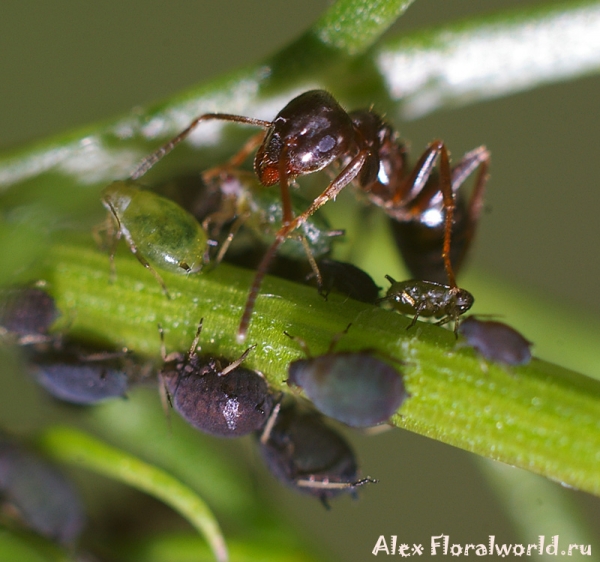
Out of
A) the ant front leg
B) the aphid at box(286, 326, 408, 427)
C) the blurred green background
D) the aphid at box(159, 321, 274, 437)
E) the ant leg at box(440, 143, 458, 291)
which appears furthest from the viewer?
the blurred green background

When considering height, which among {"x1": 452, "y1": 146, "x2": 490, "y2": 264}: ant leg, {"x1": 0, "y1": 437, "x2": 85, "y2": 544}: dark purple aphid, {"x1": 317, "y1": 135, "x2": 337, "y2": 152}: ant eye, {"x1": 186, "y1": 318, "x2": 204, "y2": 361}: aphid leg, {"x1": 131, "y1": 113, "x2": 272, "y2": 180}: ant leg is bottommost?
{"x1": 0, "y1": 437, "x2": 85, "y2": 544}: dark purple aphid

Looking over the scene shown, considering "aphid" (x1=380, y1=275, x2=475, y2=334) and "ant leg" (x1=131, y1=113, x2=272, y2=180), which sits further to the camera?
"ant leg" (x1=131, y1=113, x2=272, y2=180)

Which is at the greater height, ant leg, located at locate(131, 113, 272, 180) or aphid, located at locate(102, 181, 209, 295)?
ant leg, located at locate(131, 113, 272, 180)

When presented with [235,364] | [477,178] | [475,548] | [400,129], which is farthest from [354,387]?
[400,129]

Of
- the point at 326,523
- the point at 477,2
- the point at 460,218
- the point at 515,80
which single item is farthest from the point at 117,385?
the point at 477,2

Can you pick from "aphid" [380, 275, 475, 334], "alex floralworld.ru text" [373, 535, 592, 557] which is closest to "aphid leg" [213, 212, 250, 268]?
"aphid" [380, 275, 475, 334]

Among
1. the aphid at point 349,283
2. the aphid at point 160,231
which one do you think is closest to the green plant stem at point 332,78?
the aphid at point 160,231

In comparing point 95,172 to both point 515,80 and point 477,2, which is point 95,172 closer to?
point 515,80

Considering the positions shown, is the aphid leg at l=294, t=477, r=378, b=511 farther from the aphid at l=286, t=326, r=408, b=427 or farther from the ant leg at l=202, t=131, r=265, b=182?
the ant leg at l=202, t=131, r=265, b=182
